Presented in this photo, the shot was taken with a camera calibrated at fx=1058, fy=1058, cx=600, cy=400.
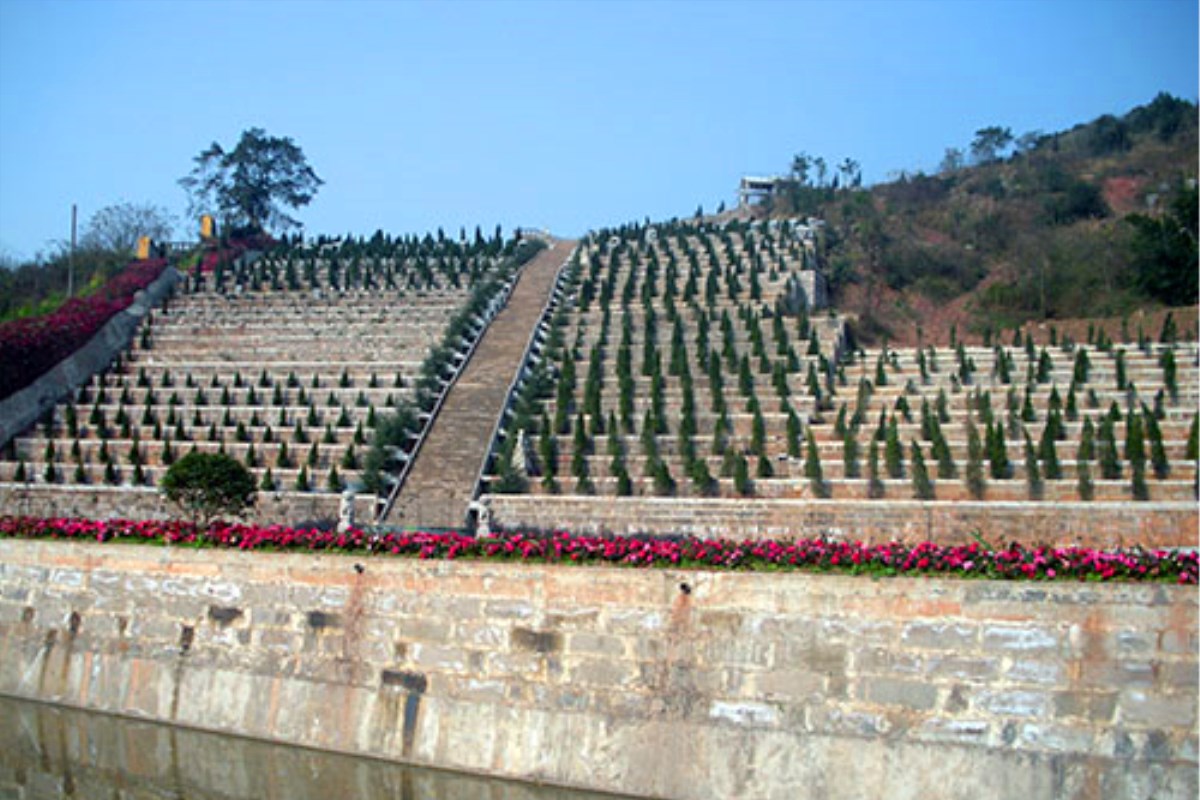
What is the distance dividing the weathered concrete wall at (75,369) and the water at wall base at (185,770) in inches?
558

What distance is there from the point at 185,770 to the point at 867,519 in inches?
443

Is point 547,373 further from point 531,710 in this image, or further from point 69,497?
point 531,710

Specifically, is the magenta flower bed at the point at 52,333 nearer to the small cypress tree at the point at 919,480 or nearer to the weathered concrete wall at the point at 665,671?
the weathered concrete wall at the point at 665,671

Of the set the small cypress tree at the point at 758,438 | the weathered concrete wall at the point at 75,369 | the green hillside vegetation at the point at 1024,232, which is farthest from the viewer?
the green hillside vegetation at the point at 1024,232

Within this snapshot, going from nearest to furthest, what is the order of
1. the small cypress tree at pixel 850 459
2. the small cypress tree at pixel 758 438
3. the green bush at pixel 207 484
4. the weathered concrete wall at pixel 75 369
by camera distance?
the green bush at pixel 207 484 < the small cypress tree at pixel 850 459 < the small cypress tree at pixel 758 438 < the weathered concrete wall at pixel 75 369

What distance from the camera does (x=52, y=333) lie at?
28.9 m

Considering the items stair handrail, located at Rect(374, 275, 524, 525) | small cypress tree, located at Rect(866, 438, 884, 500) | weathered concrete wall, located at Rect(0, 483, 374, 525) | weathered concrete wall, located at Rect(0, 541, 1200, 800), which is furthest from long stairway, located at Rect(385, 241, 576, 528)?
small cypress tree, located at Rect(866, 438, 884, 500)

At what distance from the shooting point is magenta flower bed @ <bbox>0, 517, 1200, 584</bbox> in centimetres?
1027

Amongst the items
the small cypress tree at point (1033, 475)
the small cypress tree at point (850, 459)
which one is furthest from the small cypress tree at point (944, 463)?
the small cypress tree at point (850, 459)

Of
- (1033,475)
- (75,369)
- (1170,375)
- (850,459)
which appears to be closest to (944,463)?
(1033,475)

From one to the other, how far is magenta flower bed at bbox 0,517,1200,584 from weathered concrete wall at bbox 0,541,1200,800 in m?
0.26

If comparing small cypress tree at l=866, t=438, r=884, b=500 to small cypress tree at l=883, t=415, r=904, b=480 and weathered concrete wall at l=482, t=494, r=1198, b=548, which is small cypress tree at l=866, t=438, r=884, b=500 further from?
weathered concrete wall at l=482, t=494, r=1198, b=548

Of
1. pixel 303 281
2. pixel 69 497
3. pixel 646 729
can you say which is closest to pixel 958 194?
pixel 303 281

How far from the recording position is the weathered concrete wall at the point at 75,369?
2636cm
